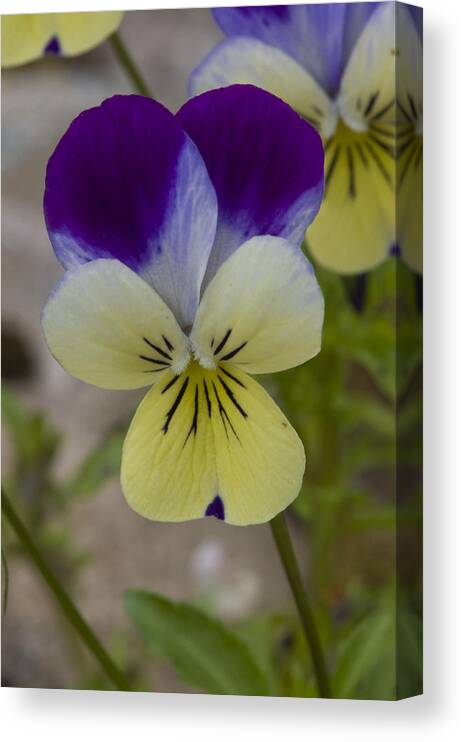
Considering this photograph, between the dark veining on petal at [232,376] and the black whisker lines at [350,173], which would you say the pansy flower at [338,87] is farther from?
the dark veining on petal at [232,376]

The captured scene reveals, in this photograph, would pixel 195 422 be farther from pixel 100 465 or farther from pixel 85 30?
pixel 85 30

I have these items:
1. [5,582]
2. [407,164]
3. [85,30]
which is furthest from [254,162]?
[5,582]

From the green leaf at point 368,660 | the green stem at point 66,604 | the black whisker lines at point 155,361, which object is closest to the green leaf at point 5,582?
the green stem at point 66,604

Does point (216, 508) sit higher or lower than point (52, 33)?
lower

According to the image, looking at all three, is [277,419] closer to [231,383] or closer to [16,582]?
[231,383]

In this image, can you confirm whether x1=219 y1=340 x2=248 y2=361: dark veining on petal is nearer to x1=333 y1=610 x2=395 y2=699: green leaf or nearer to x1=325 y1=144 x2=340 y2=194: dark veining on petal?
x1=325 y1=144 x2=340 y2=194: dark veining on petal
